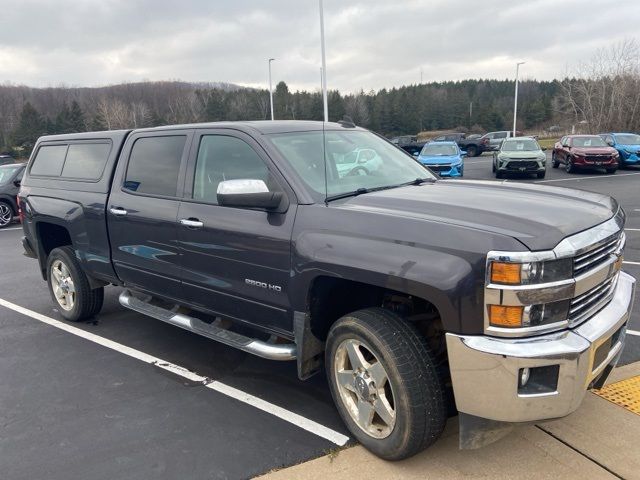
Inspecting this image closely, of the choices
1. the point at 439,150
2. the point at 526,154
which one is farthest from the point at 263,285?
the point at 526,154

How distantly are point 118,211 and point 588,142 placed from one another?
21.5 meters

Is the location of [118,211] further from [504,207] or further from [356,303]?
[504,207]

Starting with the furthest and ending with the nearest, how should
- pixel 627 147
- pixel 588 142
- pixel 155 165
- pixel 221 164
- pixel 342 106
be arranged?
pixel 342 106
pixel 627 147
pixel 588 142
pixel 155 165
pixel 221 164

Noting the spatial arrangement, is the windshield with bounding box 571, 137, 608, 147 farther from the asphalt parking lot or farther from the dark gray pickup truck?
the dark gray pickup truck

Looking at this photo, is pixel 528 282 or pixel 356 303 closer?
pixel 528 282

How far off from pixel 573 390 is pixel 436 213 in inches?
42.5

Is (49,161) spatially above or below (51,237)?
above

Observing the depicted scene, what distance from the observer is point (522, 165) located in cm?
1909

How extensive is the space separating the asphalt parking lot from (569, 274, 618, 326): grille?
0.51 meters

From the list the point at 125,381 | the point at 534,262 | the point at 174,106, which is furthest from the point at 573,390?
the point at 174,106

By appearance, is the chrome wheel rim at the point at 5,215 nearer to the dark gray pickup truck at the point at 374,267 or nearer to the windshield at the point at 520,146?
the dark gray pickup truck at the point at 374,267

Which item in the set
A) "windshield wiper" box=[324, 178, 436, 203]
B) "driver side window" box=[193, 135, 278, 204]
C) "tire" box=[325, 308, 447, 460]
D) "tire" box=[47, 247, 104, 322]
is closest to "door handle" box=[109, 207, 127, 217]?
"driver side window" box=[193, 135, 278, 204]

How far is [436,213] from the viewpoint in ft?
9.37

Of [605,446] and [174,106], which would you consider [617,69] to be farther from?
[605,446]
